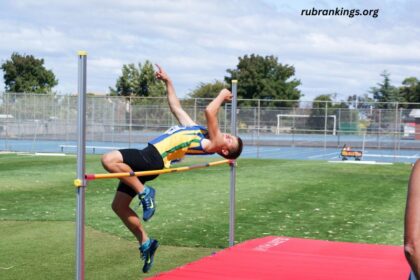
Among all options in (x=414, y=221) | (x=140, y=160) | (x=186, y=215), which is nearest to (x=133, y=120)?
(x=186, y=215)

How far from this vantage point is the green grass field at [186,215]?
775cm

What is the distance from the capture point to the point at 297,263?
Answer: 6.62 m

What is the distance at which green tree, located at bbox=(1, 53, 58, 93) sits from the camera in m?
55.0

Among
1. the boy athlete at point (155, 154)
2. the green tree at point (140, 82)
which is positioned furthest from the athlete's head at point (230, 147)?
the green tree at point (140, 82)

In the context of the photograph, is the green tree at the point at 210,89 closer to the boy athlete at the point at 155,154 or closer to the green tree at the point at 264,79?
the green tree at the point at 264,79

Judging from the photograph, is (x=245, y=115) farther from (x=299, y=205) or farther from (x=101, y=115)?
(x=299, y=205)

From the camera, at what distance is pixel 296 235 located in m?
9.57

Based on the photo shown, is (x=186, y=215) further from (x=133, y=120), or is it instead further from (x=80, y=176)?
(x=133, y=120)

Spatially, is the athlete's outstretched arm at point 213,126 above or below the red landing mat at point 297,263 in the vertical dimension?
above

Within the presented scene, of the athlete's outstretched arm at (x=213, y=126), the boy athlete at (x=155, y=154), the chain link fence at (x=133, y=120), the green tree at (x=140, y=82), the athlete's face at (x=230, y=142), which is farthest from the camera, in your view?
the green tree at (x=140, y=82)

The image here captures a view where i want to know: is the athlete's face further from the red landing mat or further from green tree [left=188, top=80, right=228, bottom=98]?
green tree [left=188, top=80, right=228, bottom=98]

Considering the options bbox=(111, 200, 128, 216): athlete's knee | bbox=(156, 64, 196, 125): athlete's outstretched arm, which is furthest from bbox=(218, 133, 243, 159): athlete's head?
bbox=(111, 200, 128, 216): athlete's knee

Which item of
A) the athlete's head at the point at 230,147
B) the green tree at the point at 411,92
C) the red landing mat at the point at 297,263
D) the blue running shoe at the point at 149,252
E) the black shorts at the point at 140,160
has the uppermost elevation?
the green tree at the point at 411,92

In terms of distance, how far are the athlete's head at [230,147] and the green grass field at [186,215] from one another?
68.1 inches
